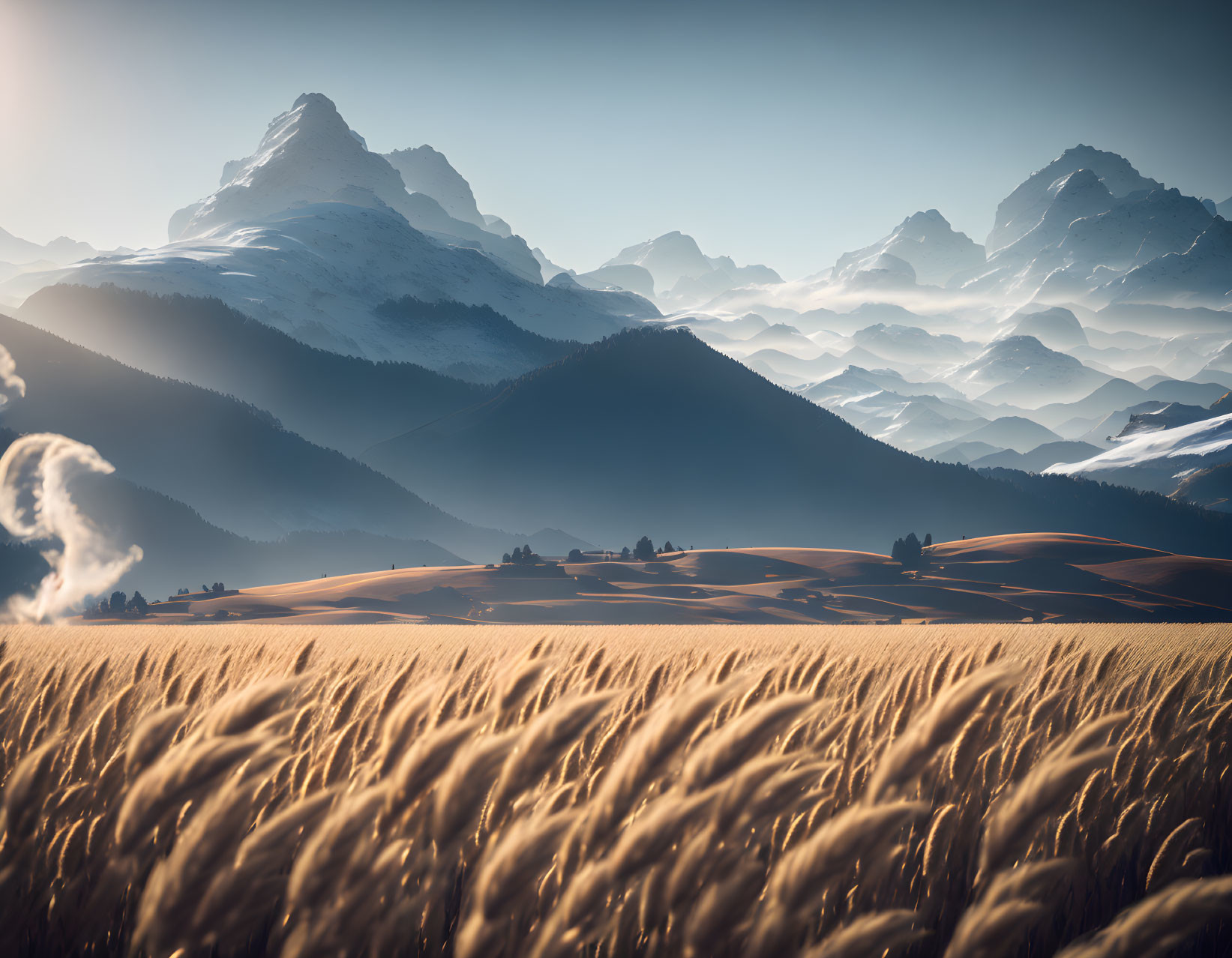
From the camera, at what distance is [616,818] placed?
3.95 metres

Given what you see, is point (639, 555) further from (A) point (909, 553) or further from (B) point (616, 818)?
(B) point (616, 818)

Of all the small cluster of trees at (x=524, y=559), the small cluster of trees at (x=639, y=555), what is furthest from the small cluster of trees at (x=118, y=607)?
the small cluster of trees at (x=639, y=555)

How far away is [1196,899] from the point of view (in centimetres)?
332

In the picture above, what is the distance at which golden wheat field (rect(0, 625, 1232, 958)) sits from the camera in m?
3.60

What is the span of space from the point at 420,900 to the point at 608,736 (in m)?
2.20

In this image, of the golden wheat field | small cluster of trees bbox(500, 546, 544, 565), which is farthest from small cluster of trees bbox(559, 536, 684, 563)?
the golden wheat field

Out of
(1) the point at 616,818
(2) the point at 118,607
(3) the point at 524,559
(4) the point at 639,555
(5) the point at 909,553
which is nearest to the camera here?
(1) the point at 616,818

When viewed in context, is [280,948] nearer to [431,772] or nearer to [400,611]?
[431,772]

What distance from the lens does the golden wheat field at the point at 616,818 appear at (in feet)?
11.8

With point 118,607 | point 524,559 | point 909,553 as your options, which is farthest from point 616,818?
point 909,553

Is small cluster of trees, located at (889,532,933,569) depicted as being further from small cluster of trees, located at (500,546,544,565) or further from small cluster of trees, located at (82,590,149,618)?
small cluster of trees, located at (82,590,149,618)

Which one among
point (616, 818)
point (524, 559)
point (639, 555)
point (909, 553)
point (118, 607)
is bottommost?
point (118, 607)

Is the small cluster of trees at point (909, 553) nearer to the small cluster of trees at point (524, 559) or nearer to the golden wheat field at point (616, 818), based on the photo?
the small cluster of trees at point (524, 559)

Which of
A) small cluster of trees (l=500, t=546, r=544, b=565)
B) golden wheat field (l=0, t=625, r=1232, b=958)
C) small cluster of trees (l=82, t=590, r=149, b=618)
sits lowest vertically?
small cluster of trees (l=82, t=590, r=149, b=618)
